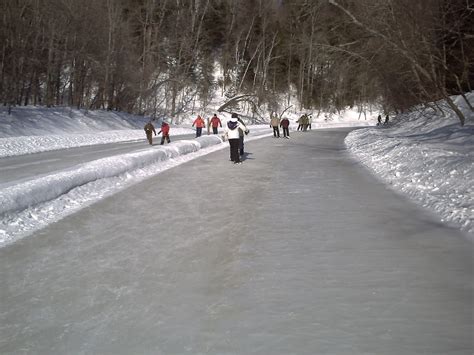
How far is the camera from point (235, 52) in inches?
2463

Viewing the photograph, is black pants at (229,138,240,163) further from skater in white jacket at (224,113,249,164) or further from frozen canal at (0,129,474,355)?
frozen canal at (0,129,474,355)

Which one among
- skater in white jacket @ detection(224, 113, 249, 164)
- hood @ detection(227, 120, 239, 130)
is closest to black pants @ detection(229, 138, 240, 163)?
skater in white jacket @ detection(224, 113, 249, 164)

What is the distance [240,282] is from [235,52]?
61.7m

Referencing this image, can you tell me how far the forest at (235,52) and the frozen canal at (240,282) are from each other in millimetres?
9443

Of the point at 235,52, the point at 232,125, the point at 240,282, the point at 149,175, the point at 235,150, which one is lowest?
the point at 240,282

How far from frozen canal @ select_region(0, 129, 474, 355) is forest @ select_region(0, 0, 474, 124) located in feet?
31.0

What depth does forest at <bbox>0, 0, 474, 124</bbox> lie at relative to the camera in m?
16.6

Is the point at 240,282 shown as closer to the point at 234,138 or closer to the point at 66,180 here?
the point at 66,180

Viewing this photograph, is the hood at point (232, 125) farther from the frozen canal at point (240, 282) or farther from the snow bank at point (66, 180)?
the frozen canal at point (240, 282)

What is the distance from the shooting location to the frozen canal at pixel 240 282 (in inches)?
120

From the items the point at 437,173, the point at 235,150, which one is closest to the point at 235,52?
the point at 235,150

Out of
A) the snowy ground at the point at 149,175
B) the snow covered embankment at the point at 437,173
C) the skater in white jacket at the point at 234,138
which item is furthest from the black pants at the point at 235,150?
the snow covered embankment at the point at 437,173

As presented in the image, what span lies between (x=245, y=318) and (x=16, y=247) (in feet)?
11.3

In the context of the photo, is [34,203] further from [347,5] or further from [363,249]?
[347,5]
